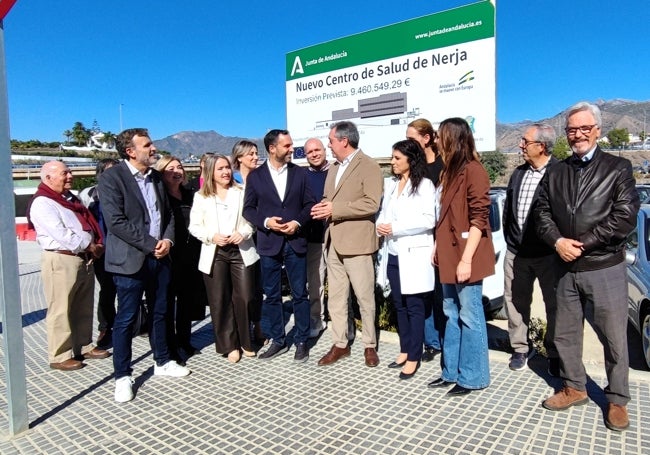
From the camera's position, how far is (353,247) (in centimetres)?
417

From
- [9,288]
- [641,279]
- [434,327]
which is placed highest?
[9,288]

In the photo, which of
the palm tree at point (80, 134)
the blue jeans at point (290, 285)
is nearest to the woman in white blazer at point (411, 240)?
the blue jeans at point (290, 285)

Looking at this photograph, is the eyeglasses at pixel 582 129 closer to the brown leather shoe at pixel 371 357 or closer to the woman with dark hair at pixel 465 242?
the woman with dark hair at pixel 465 242

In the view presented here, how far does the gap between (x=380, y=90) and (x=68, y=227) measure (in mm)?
4965

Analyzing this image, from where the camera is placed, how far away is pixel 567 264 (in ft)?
10.4

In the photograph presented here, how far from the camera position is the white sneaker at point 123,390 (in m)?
3.59

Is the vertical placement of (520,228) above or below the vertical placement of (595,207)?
below

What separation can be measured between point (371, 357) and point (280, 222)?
1.50m

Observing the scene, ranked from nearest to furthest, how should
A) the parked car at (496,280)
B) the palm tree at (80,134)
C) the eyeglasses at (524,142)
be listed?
the eyeglasses at (524,142)
the parked car at (496,280)
the palm tree at (80,134)

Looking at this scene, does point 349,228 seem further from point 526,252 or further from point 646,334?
point 646,334

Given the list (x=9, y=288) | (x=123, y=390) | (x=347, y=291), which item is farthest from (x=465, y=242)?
(x=9, y=288)

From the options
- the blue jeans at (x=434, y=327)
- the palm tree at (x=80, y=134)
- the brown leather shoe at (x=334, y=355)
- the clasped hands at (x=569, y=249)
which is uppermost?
the palm tree at (x=80, y=134)

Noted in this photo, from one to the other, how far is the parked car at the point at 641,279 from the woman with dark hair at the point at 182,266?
4284mm

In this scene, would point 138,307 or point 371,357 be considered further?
point 371,357
